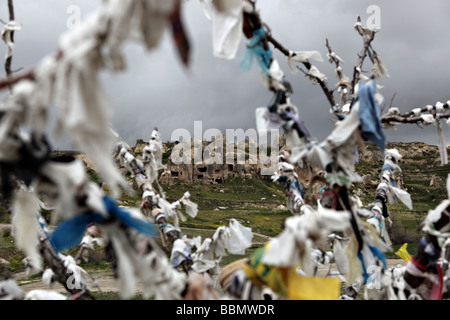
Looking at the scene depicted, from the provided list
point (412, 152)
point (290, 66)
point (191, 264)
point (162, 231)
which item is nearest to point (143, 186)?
point (162, 231)

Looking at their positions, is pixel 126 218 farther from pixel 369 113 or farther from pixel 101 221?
pixel 369 113

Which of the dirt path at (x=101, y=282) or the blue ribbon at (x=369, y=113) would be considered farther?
the dirt path at (x=101, y=282)

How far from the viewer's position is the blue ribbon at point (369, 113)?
2.04 m

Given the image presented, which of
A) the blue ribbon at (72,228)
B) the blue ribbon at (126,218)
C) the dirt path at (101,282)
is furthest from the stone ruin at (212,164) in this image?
the blue ribbon at (126,218)

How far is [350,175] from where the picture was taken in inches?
86.6

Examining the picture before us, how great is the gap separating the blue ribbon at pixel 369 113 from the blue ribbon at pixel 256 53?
60 cm

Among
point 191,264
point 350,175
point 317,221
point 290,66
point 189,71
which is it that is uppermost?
point 290,66

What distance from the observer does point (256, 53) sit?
203cm

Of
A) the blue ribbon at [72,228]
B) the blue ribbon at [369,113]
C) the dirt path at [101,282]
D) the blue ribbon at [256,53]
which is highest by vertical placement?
the blue ribbon at [256,53]

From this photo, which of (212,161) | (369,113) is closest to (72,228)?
(369,113)

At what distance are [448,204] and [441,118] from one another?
90cm

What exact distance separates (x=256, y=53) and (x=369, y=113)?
756 millimetres

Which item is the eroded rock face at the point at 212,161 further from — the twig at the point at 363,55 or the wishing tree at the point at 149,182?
the wishing tree at the point at 149,182
